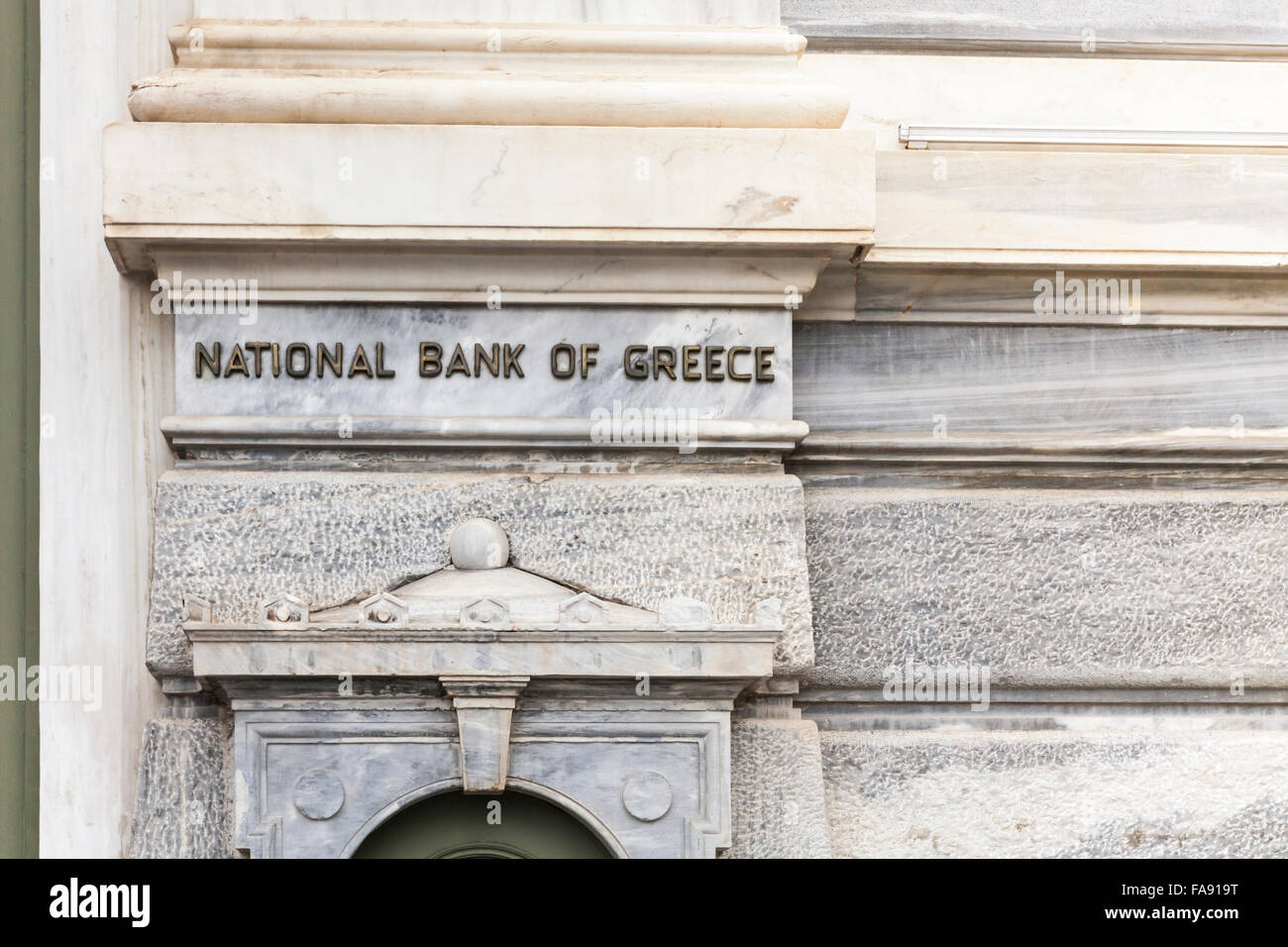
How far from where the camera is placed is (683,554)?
13.4 ft

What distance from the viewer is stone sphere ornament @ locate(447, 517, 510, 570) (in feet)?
13.1

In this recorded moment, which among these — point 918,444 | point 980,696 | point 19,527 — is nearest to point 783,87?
point 918,444

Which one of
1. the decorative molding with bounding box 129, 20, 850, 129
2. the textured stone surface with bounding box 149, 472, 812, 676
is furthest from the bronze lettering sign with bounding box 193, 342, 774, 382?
the decorative molding with bounding box 129, 20, 850, 129

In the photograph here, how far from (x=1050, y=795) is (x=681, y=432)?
5.37 ft

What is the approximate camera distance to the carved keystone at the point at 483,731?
12.5ft

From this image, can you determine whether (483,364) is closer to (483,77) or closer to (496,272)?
(496,272)

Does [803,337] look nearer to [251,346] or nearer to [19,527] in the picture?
Result: [251,346]

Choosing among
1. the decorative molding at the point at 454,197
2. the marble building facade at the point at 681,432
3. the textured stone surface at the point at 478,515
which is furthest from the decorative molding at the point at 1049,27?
the textured stone surface at the point at 478,515

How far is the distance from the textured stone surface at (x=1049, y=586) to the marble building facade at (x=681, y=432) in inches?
0.5

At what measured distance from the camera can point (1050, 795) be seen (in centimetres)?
422

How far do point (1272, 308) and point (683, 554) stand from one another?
219 centimetres

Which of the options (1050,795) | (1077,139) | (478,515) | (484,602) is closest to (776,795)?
(1050,795)

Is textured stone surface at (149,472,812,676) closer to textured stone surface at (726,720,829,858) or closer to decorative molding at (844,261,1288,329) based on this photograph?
textured stone surface at (726,720,829,858)

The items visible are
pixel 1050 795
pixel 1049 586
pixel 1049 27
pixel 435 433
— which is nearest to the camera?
pixel 435 433
